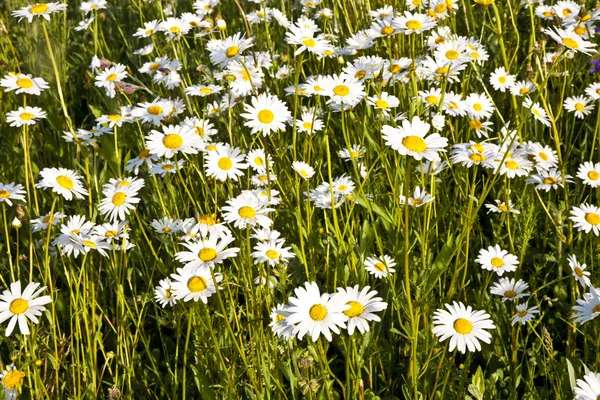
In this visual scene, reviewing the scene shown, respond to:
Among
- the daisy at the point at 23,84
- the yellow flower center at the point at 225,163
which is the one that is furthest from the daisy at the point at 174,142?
the daisy at the point at 23,84

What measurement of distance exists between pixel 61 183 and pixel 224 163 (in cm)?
53

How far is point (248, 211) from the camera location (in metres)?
1.81

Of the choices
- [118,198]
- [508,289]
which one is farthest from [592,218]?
[118,198]

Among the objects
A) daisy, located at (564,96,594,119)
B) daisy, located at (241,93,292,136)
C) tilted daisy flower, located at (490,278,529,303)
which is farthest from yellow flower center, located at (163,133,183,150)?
daisy, located at (564,96,594,119)

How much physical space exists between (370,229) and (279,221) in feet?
1.46

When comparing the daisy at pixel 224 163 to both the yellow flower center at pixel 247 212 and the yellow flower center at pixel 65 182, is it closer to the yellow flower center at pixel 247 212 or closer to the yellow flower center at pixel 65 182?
the yellow flower center at pixel 247 212

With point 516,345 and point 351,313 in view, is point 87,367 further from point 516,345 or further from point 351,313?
point 516,345

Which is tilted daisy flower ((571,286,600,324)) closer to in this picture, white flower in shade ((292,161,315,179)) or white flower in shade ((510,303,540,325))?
white flower in shade ((510,303,540,325))

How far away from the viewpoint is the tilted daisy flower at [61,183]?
195cm

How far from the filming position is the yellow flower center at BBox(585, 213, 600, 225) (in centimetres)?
198

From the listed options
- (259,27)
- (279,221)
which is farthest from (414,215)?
(259,27)

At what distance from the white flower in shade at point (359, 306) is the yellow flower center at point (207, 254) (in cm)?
38

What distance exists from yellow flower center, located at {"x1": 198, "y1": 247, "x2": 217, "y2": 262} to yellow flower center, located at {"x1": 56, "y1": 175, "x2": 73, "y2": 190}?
2.05ft

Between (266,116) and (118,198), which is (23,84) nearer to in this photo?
(118,198)
